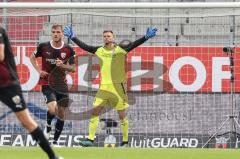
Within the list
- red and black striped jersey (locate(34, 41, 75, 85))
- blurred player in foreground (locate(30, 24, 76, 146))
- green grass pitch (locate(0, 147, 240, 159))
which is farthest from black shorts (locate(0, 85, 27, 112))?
red and black striped jersey (locate(34, 41, 75, 85))

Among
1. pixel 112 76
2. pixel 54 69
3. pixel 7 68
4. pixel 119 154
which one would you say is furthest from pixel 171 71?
pixel 7 68

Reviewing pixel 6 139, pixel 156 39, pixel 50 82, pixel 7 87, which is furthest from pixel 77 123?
pixel 7 87

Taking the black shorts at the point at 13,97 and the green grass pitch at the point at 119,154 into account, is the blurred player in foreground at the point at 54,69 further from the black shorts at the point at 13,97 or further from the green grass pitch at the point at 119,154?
the black shorts at the point at 13,97

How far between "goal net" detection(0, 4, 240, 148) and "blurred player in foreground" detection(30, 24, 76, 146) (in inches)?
119

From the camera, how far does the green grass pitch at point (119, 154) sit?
9.19 m

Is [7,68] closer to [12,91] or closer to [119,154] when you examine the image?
[12,91]

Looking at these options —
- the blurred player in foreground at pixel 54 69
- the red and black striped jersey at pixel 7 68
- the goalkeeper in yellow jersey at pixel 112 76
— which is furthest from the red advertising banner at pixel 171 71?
the red and black striped jersey at pixel 7 68

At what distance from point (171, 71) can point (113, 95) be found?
3.38 metres

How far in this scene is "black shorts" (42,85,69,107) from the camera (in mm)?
11492

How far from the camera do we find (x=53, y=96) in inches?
453

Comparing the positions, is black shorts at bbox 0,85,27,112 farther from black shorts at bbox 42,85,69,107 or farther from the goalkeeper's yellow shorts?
the goalkeeper's yellow shorts

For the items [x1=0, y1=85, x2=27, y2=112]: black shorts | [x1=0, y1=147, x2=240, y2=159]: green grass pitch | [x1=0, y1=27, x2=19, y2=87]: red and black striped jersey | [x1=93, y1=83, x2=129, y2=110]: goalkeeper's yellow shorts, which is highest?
[x1=0, y1=27, x2=19, y2=87]: red and black striped jersey

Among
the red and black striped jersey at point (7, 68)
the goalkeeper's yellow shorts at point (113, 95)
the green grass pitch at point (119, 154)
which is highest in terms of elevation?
the red and black striped jersey at point (7, 68)

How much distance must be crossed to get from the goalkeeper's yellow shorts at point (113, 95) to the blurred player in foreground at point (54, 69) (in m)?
0.67
